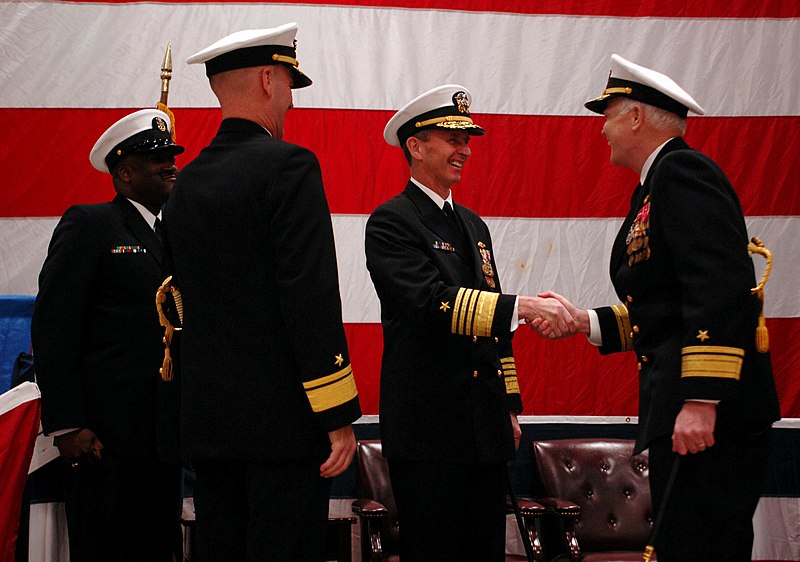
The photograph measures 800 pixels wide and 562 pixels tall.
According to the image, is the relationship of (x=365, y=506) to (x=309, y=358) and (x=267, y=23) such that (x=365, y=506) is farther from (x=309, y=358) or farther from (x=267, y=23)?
(x=267, y=23)

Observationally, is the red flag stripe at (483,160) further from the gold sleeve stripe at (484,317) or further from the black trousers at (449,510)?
the black trousers at (449,510)

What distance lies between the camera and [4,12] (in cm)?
368

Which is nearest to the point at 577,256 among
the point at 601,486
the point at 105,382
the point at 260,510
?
the point at 601,486

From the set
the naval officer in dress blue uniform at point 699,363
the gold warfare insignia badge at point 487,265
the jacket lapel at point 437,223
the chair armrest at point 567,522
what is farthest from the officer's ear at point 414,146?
the chair armrest at point 567,522

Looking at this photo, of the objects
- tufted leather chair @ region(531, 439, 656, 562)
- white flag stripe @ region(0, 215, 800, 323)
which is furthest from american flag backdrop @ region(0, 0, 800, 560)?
tufted leather chair @ region(531, 439, 656, 562)

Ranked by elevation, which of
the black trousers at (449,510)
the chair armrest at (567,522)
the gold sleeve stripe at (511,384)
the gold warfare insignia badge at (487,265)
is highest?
the gold warfare insignia badge at (487,265)

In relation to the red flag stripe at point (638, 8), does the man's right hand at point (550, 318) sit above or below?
below

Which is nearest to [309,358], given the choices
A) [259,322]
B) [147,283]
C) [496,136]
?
[259,322]

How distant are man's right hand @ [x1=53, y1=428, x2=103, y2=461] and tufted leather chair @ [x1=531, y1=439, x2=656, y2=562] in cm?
167

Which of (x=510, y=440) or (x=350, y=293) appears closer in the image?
(x=510, y=440)

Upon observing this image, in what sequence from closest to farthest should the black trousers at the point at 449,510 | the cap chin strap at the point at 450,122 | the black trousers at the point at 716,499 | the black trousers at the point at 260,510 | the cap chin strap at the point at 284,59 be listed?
the black trousers at the point at 260,510 < the black trousers at the point at 716,499 < the cap chin strap at the point at 284,59 < the black trousers at the point at 449,510 < the cap chin strap at the point at 450,122

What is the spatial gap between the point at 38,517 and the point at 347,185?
175cm

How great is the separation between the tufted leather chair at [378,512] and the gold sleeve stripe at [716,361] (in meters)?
1.34

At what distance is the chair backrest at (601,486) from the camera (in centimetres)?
351
